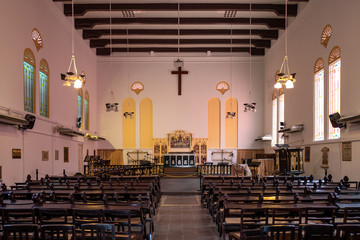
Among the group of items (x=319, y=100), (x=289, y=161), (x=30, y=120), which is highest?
(x=319, y=100)

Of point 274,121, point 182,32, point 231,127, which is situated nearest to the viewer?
point 182,32

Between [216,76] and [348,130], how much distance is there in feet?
43.9

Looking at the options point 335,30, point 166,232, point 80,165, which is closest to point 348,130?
point 335,30

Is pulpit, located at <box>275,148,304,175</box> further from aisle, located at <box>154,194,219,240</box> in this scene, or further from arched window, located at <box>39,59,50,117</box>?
arched window, located at <box>39,59,50,117</box>

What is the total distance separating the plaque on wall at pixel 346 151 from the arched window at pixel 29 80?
1254 centimetres

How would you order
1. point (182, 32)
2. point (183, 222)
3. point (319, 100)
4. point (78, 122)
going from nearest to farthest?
point (183, 222) → point (319, 100) → point (78, 122) → point (182, 32)

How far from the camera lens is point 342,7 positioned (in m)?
13.4

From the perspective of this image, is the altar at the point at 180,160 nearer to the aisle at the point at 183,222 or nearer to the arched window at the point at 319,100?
the arched window at the point at 319,100

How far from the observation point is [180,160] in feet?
70.3

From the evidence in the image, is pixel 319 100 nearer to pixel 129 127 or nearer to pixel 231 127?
pixel 231 127

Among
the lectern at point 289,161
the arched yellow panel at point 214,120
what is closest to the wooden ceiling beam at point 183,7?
the lectern at point 289,161

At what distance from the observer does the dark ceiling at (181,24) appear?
1738 cm

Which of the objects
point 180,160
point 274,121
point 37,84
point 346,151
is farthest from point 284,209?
point 274,121

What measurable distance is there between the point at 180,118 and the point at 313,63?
36.4 ft
